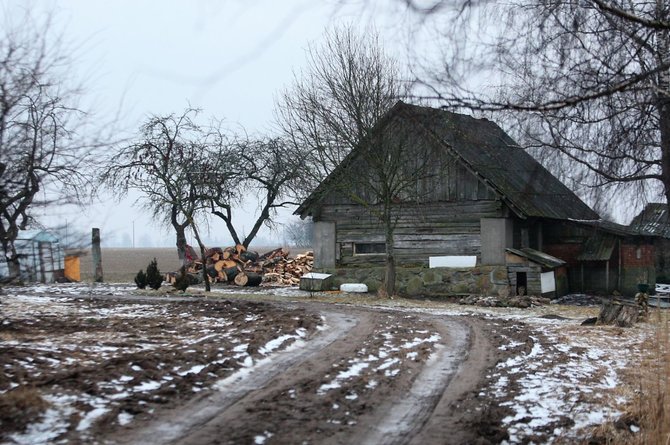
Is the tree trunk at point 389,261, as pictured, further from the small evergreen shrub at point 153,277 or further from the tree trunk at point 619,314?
the tree trunk at point 619,314

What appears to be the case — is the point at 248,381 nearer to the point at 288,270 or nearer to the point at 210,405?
the point at 210,405

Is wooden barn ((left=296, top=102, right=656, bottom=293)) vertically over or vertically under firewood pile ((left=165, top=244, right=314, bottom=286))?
over

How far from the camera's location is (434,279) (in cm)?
2553

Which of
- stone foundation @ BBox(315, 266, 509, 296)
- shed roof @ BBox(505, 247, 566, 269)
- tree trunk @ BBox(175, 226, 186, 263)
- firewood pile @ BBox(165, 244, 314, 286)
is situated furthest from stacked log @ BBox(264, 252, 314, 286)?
shed roof @ BBox(505, 247, 566, 269)

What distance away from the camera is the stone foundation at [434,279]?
2455 centimetres

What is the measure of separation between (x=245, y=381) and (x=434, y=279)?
58.1 feet

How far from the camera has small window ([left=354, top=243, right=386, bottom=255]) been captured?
26938 millimetres

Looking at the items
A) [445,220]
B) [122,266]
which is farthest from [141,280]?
[122,266]

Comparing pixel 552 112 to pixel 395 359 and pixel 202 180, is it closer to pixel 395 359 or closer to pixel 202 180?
pixel 395 359

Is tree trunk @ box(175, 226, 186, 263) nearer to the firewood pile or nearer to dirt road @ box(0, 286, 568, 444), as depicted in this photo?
the firewood pile

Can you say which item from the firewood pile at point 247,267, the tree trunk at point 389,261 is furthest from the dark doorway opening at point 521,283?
the firewood pile at point 247,267

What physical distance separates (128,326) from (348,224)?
48.5 feet

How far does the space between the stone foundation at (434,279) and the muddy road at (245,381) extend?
416 inches

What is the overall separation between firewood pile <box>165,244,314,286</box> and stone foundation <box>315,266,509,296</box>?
5.66 metres
